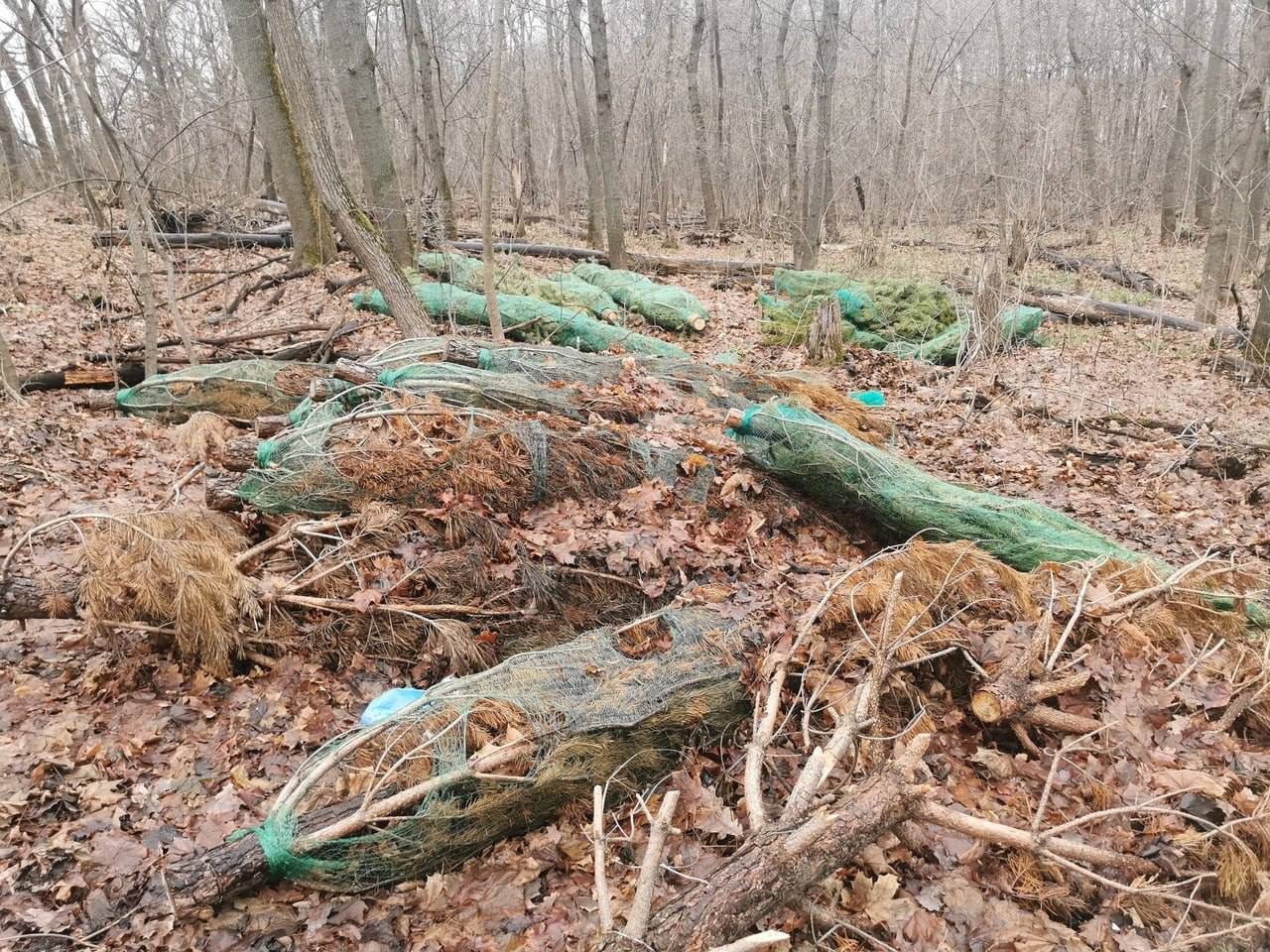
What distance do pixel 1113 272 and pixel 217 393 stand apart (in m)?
14.4

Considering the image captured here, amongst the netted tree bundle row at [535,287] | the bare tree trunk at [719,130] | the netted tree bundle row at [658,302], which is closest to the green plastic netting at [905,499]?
the netted tree bundle row at [658,302]

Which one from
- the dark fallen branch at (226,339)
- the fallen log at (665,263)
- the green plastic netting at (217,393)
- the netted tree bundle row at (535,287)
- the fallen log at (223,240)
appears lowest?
the green plastic netting at (217,393)

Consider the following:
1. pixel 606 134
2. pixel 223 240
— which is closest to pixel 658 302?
pixel 606 134

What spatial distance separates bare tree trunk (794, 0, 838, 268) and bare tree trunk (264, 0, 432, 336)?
327 inches

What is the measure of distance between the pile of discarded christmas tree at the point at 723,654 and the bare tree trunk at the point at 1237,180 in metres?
7.69

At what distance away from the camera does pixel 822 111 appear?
12.9 m

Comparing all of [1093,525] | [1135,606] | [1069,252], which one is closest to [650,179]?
[1069,252]

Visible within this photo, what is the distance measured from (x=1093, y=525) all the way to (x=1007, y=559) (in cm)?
147

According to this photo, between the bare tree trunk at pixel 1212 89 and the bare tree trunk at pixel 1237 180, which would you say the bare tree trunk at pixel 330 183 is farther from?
the bare tree trunk at pixel 1212 89

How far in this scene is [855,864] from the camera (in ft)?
7.79

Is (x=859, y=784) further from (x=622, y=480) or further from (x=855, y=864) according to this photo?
(x=622, y=480)

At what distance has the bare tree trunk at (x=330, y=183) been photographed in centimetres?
666

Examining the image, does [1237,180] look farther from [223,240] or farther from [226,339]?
[223,240]

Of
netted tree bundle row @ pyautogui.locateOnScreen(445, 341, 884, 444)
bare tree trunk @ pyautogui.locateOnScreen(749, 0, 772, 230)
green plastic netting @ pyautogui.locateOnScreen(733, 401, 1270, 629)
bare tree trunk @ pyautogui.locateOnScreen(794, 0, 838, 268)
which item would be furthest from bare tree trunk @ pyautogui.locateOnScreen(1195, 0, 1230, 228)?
green plastic netting @ pyautogui.locateOnScreen(733, 401, 1270, 629)
